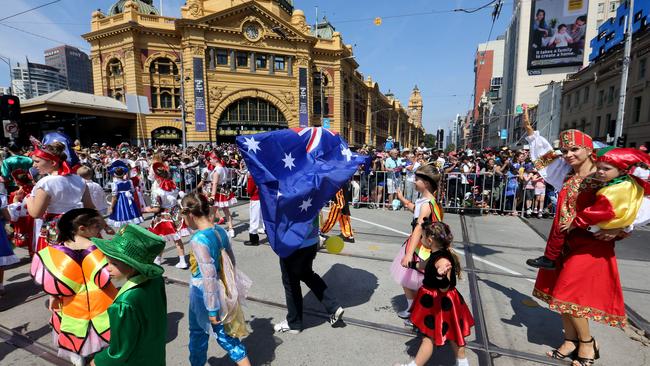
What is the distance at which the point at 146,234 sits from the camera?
1.97m

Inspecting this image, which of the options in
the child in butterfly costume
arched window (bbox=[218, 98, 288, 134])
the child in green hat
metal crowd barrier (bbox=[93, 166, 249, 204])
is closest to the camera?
the child in green hat

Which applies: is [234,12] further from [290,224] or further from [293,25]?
[290,224]

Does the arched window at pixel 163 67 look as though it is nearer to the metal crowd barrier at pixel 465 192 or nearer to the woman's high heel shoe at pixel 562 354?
the metal crowd barrier at pixel 465 192

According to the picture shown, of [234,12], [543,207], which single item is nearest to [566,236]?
[543,207]

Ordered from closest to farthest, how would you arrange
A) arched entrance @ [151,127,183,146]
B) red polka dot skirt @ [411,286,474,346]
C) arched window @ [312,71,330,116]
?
red polka dot skirt @ [411,286,474,346]
arched entrance @ [151,127,183,146]
arched window @ [312,71,330,116]

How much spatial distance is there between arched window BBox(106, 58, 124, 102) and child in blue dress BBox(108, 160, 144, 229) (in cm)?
3796

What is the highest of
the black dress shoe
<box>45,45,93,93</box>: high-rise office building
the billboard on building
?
<box>45,45,93,93</box>: high-rise office building

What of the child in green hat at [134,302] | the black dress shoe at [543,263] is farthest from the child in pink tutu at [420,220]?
the child in green hat at [134,302]

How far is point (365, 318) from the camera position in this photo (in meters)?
3.72

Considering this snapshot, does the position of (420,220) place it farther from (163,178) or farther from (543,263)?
(163,178)

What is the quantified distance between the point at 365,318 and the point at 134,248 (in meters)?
2.69

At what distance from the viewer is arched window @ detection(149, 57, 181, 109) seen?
119ft

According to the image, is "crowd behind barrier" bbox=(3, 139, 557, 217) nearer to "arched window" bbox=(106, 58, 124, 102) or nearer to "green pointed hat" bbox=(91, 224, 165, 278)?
"green pointed hat" bbox=(91, 224, 165, 278)

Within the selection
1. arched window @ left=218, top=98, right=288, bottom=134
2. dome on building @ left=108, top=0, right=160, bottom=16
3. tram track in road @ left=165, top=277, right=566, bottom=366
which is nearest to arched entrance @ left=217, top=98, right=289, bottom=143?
arched window @ left=218, top=98, right=288, bottom=134
